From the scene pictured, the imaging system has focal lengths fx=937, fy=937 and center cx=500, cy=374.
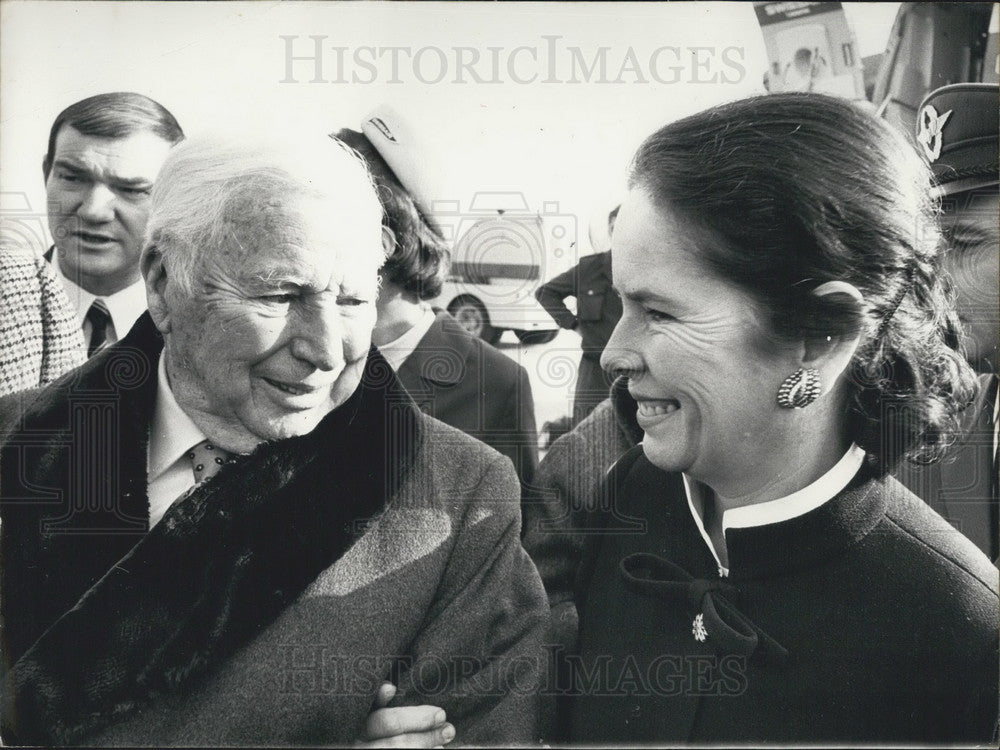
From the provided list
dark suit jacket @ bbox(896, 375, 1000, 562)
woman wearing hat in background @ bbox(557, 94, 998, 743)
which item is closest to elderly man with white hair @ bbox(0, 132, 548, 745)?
woman wearing hat in background @ bbox(557, 94, 998, 743)

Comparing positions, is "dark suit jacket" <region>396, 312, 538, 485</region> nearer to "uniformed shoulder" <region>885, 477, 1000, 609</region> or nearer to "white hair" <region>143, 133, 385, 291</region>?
"white hair" <region>143, 133, 385, 291</region>

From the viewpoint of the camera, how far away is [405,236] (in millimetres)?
2498

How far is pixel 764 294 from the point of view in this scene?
7.61ft

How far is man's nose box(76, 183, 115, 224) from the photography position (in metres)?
2.47

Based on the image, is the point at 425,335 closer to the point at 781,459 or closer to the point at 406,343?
the point at 406,343

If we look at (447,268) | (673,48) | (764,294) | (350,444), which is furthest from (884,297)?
(350,444)

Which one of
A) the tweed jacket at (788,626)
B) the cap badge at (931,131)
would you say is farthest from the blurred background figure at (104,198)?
the cap badge at (931,131)

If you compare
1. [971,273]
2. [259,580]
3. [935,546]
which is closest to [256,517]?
[259,580]

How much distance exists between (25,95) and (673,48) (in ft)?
5.77

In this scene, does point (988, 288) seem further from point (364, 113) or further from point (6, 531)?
point (6, 531)

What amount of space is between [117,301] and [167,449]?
42cm

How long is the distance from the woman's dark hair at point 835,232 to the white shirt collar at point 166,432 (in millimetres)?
1331

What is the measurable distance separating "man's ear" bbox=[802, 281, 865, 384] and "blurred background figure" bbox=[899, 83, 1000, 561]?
38 cm

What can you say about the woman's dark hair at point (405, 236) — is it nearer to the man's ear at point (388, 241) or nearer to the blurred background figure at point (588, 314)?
the man's ear at point (388, 241)
